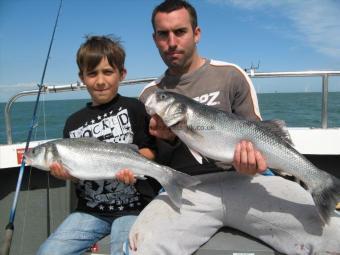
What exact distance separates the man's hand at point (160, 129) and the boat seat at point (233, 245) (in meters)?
0.93

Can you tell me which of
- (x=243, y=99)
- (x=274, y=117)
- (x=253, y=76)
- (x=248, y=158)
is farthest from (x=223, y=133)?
(x=274, y=117)

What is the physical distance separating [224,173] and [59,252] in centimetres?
160

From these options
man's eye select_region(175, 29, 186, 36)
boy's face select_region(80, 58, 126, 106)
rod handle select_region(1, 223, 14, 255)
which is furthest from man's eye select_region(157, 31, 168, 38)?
rod handle select_region(1, 223, 14, 255)

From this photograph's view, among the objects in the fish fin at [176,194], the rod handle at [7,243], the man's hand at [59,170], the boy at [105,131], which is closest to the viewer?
the rod handle at [7,243]

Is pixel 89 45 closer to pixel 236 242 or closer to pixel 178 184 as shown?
pixel 178 184

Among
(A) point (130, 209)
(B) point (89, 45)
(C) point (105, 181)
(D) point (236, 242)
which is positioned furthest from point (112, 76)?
(D) point (236, 242)

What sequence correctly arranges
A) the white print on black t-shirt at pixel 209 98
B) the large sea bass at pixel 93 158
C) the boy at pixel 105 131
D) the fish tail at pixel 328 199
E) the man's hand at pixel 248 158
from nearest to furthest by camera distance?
the fish tail at pixel 328 199 < the man's hand at pixel 248 158 < the large sea bass at pixel 93 158 < the white print on black t-shirt at pixel 209 98 < the boy at pixel 105 131

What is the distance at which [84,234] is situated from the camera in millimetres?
3408

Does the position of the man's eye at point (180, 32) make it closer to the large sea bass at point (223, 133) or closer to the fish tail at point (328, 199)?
the large sea bass at point (223, 133)

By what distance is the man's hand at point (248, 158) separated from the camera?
9.04ft

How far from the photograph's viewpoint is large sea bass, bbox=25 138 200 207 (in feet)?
10.4

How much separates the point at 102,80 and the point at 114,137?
0.58m

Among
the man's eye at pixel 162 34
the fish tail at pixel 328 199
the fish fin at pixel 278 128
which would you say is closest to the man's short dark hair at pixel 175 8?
the man's eye at pixel 162 34

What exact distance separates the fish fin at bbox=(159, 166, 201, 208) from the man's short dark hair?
1493 mm
